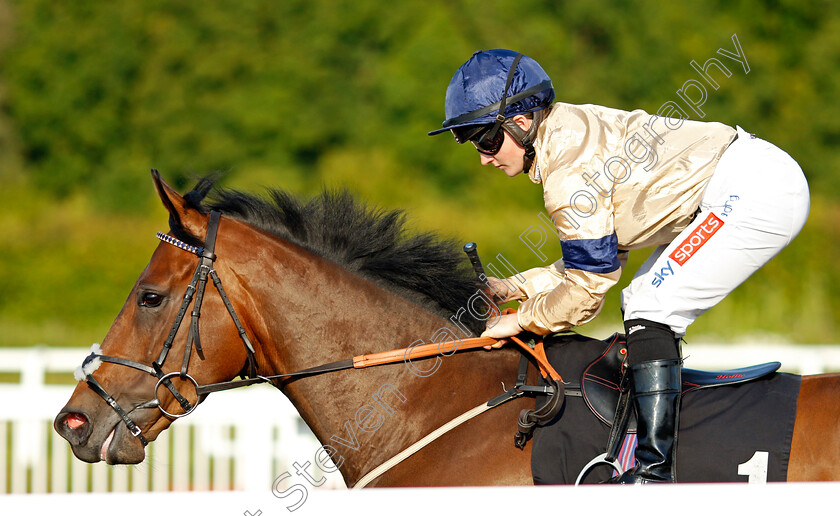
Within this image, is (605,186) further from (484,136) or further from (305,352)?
(305,352)

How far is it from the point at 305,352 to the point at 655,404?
126cm

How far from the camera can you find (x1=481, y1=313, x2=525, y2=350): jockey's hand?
297 centimetres

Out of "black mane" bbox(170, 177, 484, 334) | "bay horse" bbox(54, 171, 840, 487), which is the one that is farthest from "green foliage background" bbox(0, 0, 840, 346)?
"bay horse" bbox(54, 171, 840, 487)

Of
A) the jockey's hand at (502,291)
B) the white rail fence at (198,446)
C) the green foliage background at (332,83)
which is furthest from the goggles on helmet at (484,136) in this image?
the green foliage background at (332,83)

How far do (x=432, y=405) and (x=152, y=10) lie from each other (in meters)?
21.9

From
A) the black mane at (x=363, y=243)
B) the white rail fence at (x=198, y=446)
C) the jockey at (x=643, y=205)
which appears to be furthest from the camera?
the white rail fence at (x=198, y=446)

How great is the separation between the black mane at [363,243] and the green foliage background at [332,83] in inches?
552

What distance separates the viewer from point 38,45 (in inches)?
835

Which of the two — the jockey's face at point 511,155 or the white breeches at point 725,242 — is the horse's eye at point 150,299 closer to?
the jockey's face at point 511,155

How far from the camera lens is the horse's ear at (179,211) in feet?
9.45

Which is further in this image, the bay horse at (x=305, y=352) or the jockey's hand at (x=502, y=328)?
the jockey's hand at (x=502, y=328)

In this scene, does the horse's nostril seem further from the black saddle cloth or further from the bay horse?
the black saddle cloth

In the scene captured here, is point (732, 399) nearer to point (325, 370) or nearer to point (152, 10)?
point (325, 370)

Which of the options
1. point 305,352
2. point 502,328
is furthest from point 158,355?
point 502,328
